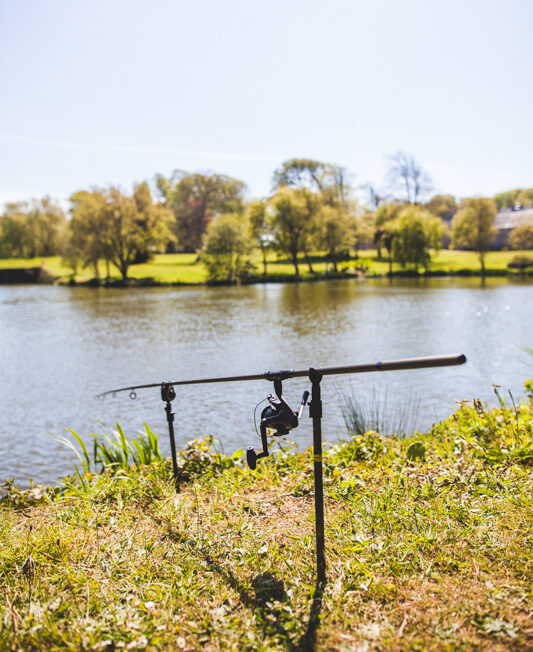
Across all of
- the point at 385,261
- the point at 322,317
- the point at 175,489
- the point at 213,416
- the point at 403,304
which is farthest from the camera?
the point at 385,261

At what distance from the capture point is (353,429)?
801cm

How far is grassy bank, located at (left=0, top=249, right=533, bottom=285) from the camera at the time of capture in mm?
53719

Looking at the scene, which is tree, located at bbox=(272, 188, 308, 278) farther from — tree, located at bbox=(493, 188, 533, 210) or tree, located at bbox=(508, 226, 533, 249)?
tree, located at bbox=(493, 188, 533, 210)

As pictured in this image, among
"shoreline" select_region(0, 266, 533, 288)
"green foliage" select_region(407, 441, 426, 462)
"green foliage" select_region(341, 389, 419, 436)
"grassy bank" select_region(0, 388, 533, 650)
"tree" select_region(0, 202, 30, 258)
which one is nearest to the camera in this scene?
"grassy bank" select_region(0, 388, 533, 650)

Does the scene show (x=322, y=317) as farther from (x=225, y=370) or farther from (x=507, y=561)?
(x=507, y=561)

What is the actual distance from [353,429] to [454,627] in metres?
5.65

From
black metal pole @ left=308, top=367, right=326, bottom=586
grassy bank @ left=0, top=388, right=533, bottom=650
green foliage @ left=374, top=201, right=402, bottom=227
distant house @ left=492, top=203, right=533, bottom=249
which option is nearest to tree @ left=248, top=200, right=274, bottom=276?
green foliage @ left=374, top=201, right=402, bottom=227

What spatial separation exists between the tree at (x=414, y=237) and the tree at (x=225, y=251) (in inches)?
764

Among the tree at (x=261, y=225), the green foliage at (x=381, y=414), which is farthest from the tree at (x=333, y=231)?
the green foliage at (x=381, y=414)

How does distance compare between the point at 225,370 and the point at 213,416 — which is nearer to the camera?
the point at 213,416

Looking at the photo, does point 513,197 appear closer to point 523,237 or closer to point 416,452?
point 523,237

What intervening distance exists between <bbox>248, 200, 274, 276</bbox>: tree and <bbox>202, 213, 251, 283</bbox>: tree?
2515mm

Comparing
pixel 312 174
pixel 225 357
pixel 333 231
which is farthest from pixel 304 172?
pixel 225 357

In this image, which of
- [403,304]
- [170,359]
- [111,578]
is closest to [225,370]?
[170,359]
